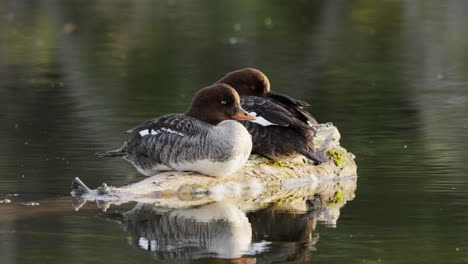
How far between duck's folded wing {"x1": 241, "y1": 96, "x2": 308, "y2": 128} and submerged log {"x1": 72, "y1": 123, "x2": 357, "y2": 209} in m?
0.44

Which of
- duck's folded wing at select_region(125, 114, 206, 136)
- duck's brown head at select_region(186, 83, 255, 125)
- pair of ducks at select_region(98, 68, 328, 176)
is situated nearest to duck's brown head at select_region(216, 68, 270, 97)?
pair of ducks at select_region(98, 68, 328, 176)

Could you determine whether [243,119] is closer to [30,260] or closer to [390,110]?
[30,260]

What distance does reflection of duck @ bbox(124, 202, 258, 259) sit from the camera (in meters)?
7.21

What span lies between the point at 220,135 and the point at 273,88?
8412mm

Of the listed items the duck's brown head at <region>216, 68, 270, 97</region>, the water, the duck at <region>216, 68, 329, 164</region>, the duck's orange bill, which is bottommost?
the water

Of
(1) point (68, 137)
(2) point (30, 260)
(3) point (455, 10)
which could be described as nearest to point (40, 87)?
(1) point (68, 137)

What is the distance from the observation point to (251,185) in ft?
31.1

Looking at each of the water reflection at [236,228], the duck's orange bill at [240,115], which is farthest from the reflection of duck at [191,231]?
the duck's orange bill at [240,115]

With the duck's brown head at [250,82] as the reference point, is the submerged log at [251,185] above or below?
below

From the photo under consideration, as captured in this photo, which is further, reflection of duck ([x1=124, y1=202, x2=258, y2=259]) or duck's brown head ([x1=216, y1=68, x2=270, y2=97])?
duck's brown head ([x1=216, y1=68, x2=270, y2=97])

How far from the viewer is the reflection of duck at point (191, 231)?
721 cm

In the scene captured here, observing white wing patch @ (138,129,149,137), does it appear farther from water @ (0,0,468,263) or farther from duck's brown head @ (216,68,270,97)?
duck's brown head @ (216,68,270,97)

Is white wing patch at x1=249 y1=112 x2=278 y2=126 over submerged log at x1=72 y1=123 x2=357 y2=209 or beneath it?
over

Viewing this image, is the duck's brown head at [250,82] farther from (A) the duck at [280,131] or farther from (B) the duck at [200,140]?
(B) the duck at [200,140]
